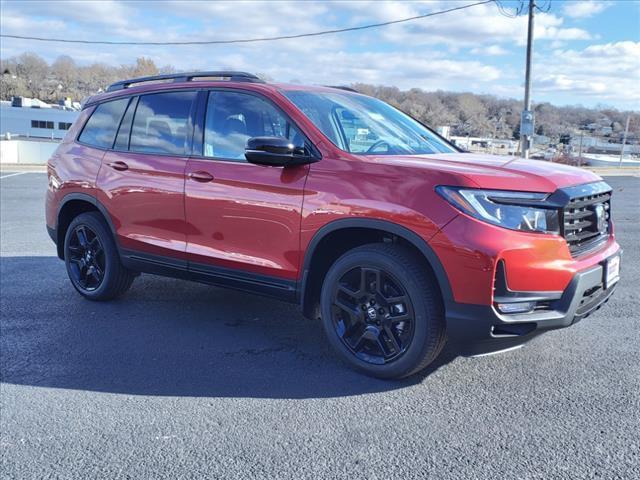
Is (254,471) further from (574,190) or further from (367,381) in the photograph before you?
(574,190)

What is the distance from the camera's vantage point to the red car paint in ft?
10.7

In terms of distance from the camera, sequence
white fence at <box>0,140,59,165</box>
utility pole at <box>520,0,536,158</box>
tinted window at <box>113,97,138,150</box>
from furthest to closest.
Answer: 1. white fence at <box>0,140,59,165</box>
2. utility pole at <box>520,0,536,158</box>
3. tinted window at <box>113,97,138,150</box>

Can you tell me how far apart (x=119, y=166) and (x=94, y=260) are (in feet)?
3.32

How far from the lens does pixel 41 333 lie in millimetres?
4672

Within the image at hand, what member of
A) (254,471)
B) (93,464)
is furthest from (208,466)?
(93,464)

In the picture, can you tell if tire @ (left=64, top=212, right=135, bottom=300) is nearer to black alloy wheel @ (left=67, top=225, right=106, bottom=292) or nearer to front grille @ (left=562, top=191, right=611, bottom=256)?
black alloy wheel @ (left=67, top=225, right=106, bottom=292)

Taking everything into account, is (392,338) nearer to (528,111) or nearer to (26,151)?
(528,111)

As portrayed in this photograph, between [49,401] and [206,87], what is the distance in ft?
8.34

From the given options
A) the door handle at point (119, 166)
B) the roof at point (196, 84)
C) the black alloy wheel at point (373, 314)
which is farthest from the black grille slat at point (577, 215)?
the door handle at point (119, 166)

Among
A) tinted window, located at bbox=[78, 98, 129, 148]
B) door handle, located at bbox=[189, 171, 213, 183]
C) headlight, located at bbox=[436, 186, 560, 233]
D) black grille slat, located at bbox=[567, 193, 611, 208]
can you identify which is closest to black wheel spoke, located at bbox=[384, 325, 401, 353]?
headlight, located at bbox=[436, 186, 560, 233]

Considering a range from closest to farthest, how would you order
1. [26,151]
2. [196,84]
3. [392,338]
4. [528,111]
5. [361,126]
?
[392,338], [361,126], [196,84], [528,111], [26,151]

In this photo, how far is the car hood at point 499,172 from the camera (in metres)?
3.34

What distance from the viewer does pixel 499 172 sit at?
3463mm

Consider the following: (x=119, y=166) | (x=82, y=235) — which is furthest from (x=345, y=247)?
(x=82, y=235)
